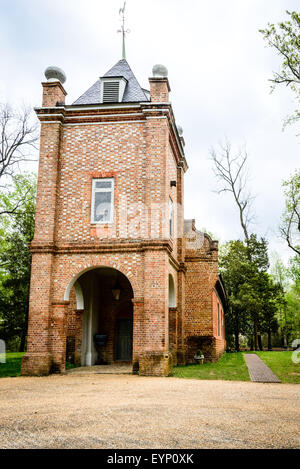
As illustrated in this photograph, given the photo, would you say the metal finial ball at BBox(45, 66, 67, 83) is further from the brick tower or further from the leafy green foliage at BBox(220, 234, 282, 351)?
the leafy green foliage at BBox(220, 234, 282, 351)

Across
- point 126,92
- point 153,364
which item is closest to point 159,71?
point 126,92

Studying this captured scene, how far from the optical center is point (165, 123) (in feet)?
49.4

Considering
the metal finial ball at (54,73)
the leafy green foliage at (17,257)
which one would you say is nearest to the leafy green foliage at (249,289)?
the leafy green foliage at (17,257)

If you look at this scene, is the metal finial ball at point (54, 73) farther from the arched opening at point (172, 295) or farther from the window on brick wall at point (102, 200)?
the arched opening at point (172, 295)

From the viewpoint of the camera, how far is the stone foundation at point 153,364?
13297 mm

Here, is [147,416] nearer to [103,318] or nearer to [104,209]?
[104,209]

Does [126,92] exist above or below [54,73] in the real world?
below

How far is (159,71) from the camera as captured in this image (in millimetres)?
15516

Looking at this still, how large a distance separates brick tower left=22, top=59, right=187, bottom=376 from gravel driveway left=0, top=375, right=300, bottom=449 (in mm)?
3309

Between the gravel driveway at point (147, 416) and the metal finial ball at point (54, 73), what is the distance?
415 inches

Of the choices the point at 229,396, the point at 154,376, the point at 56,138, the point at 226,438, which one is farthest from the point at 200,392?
the point at 56,138

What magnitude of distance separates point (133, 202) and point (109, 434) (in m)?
10.1

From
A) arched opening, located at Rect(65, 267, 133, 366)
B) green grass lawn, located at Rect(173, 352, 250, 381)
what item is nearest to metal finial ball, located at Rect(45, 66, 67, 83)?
arched opening, located at Rect(65, 267, 133, 366)

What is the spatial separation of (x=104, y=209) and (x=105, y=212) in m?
0.12
